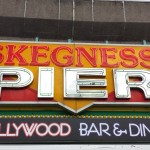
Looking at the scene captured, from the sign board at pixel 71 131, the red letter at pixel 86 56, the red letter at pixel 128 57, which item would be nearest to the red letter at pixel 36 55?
the red letter at pixel 86 56

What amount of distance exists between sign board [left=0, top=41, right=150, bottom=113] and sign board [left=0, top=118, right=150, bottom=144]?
782 millimetres

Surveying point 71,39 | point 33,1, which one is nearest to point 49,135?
point 71,39

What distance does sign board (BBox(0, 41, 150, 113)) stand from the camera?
10.2 meters

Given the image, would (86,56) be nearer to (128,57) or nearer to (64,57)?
(64,57)

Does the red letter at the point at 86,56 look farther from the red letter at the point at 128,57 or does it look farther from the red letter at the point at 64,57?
the red letter at the point at 128,57

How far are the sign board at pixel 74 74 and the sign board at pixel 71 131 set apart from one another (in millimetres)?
782

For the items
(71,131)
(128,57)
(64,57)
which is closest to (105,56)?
(128,57)

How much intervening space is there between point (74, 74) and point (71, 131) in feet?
6.58

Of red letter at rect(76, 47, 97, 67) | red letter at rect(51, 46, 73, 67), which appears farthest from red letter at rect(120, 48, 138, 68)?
red letter at rect(51, 46, 73, 67)

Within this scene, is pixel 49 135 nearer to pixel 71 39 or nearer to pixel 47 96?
pixel 47 96

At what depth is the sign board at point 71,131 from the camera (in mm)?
8977

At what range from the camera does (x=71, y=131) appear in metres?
9.11

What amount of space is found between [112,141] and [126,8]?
621 cm

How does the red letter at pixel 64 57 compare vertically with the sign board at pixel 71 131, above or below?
above
